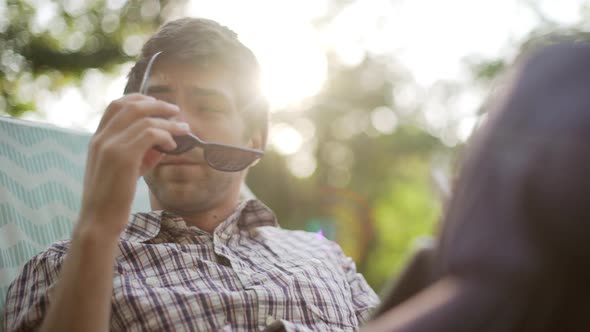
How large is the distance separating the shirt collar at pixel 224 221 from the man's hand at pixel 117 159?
0.48m

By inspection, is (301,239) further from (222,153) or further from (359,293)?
(222,153)

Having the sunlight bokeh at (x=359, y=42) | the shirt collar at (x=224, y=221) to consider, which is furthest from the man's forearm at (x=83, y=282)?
the sunlight bokeh at (x=359, y=42)

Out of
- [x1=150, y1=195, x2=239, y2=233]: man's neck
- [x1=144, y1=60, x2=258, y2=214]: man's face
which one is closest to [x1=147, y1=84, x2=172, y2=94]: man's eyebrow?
[x1=144, y1=60, x2=258, y2=214]: man's face

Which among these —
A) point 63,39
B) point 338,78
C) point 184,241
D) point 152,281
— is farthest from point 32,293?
point 338,78

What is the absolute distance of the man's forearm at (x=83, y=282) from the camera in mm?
1021

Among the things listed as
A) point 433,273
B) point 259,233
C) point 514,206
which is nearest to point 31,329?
point 259,233

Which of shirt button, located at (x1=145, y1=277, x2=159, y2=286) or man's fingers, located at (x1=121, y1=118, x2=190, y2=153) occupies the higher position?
man's fingers, located at (x1=121, y1=118, x2=190, y2=153)

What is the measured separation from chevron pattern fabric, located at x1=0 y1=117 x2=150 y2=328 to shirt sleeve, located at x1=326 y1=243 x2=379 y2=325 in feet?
2.74

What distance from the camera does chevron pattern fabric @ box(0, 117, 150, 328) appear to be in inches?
68.0

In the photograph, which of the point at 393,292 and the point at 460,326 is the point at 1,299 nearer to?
the point at 393,292

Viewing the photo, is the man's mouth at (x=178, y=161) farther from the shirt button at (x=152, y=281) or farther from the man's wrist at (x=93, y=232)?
the man's wrist at (x=93, y=232)

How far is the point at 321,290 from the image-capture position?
4.84ft

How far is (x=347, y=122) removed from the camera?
19734 millimetres

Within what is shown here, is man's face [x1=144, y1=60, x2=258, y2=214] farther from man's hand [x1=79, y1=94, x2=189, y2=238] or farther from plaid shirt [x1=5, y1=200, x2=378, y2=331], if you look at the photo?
man's hand [x1=79, y1=94, x2=189, y2=238]
